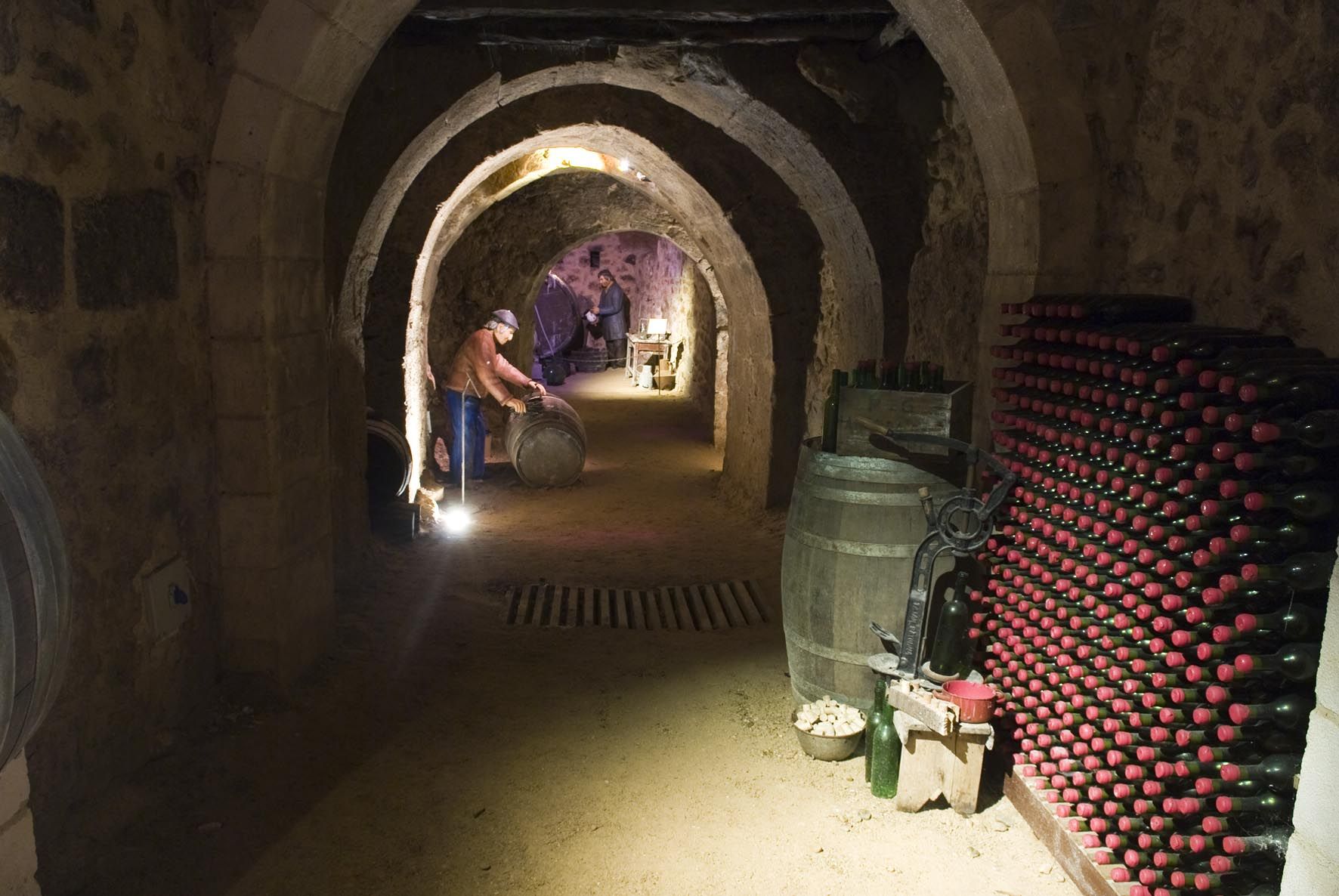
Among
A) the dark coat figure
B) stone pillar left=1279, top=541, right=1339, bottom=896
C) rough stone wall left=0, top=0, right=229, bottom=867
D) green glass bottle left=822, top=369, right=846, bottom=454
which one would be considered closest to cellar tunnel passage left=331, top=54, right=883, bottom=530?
rough stone wall left=0, top=0, right=229, bottom=867

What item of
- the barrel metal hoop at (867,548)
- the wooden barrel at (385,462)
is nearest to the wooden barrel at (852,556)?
the barrel metal hoop at (867,548)

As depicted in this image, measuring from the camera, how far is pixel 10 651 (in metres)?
1.82

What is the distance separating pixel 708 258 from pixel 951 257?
4.08 metres

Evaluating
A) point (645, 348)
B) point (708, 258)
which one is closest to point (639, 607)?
point (708, 258)

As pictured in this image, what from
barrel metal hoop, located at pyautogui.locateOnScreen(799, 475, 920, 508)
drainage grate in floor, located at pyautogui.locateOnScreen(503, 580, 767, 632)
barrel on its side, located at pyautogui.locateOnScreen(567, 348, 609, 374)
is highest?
barrel metal hoop, located at pyautogui.locateOnScreen(799, 475, 920, 508)

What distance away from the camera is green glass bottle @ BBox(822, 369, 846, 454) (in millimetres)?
Answer: 4031

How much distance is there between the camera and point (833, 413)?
4.09 metres

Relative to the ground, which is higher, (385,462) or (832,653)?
(385,462)

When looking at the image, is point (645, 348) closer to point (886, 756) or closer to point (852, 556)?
point (852, 556)

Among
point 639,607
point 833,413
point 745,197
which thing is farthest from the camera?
point 745,197

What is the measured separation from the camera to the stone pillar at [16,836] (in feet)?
7.18

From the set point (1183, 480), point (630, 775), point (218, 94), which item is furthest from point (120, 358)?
point (1183, 480)

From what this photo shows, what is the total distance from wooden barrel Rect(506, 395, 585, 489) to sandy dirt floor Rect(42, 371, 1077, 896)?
386cm

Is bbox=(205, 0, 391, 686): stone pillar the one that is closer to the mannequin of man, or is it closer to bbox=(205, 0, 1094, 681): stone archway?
bbox=(205, 0, 1094, 681): stone archway
